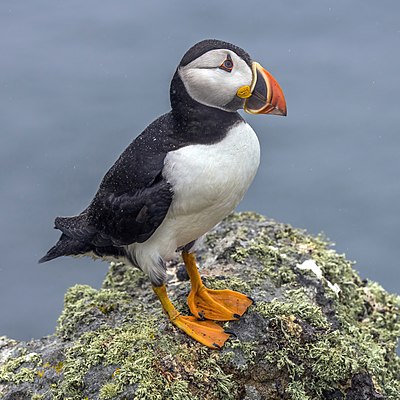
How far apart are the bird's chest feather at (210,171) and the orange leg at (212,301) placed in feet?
2.04

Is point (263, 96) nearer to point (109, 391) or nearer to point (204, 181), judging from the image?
point (204, 181)

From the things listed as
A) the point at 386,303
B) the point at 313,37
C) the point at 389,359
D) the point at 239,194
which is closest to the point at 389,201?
the point at 313,37

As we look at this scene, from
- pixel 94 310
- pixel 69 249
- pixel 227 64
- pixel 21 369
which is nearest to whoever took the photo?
pixel 227 64

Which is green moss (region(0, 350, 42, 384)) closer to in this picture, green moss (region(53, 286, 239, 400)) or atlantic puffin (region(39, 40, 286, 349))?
green moss (region(53, 286, 239, 400))

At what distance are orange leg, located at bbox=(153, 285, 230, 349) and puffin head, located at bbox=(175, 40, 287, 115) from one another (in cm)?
108

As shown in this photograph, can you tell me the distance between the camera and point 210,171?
13.4ft

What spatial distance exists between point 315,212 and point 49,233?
9.48 ft

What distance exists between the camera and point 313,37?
936 cm

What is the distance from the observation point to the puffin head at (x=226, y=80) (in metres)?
4.05

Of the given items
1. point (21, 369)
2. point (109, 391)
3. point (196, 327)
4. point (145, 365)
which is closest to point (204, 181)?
point (196, 327)

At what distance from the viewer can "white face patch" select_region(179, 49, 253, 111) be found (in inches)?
159

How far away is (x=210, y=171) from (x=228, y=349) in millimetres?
961

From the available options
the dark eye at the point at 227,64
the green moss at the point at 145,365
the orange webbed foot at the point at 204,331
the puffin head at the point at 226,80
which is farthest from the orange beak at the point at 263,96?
the green moss at the point at 145,365

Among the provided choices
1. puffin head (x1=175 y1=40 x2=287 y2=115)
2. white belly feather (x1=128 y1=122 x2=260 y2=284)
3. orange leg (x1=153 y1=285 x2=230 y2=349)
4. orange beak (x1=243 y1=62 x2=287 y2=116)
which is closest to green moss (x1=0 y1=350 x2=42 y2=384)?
orange leg (x1=153 y1=285 x2=230 y2=349)
